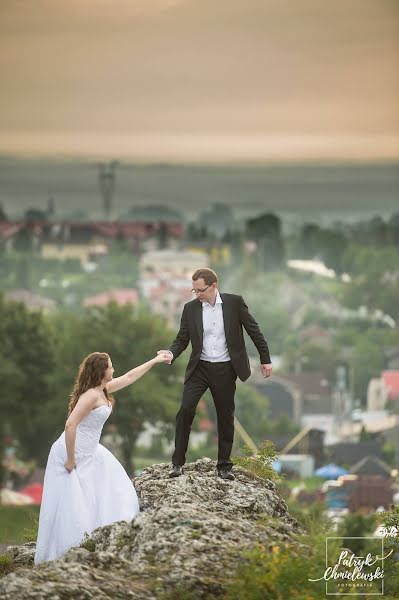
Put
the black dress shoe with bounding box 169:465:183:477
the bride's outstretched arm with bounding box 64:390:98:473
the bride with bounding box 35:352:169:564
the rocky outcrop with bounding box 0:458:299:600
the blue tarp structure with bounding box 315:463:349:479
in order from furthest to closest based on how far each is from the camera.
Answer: the blue tarp structure with bounding box 315:463:349:479, the black dress shoe with bounding box 169:465:183:477, the bride with bounding box 35:352:169:564, the bride's outstretched arm with bounding box 64:390:98:473, the rocky outcrop with bounding box 0:458:299:600

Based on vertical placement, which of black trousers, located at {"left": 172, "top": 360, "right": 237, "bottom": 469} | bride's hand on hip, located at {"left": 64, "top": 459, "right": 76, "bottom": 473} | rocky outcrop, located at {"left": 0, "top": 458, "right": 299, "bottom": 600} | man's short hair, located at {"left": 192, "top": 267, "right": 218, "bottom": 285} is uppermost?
man's short hair, located at {"left": 192, "top": 267, "right": 218, "bottom": 285}

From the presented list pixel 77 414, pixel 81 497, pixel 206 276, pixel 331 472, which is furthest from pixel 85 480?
pixel 331 472

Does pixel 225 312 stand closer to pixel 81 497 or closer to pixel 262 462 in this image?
pixel 262 462

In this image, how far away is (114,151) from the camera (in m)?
111

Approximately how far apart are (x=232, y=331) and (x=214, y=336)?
0.12 metres

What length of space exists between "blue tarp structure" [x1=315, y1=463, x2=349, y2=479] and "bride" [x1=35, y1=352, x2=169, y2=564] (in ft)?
218

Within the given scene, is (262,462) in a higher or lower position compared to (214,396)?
lower

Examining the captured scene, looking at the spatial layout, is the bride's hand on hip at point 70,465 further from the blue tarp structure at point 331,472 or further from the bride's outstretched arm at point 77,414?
the blue tarp structure at point 331,472

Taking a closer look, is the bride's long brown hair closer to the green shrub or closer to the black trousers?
the black trousers

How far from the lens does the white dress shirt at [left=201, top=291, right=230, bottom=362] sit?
365 inches

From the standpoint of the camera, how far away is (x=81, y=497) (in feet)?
29.7

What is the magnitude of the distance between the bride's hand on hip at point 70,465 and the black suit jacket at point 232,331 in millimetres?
874

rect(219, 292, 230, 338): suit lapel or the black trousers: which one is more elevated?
rect(219, 292, 230, 338): suit lapel

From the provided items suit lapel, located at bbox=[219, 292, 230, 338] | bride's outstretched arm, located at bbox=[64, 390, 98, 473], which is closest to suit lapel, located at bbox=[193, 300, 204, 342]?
suit lapel, located at bbox=[219, 292, 230, 338]
